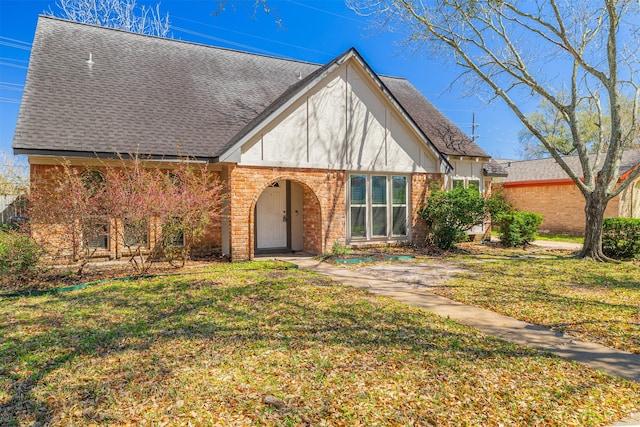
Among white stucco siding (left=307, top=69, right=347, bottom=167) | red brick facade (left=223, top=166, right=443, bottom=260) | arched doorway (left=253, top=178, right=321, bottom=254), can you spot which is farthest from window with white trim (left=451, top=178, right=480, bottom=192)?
arched doorway (left=253, top=178, right=321, bottom=254)

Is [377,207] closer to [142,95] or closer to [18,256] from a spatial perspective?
[142,95]

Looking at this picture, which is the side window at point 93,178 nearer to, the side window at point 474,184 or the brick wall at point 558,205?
the side window at point 474,184

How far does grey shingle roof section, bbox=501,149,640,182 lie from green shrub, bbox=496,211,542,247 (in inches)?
292

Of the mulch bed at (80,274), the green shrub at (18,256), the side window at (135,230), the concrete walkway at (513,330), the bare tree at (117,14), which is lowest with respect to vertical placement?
the concrete walkway at (513,330)

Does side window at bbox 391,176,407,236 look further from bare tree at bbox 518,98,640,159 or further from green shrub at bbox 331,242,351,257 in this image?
bare tree at bbox 518,98,640,159

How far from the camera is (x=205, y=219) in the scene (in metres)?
8.61

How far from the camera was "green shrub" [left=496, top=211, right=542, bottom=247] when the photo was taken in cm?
1428

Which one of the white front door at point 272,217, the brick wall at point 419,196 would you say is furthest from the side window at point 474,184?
the white front door at point 272,217

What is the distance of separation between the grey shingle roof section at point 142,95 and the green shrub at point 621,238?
4.91 metres

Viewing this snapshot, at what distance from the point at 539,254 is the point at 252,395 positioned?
39.6 ft

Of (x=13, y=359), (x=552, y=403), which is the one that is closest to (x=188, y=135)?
(x=13, y=359)

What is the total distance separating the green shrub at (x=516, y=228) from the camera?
46.9 feet

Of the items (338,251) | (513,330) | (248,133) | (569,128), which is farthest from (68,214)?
(569,128)

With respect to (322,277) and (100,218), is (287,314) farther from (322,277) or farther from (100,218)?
(100,218)
